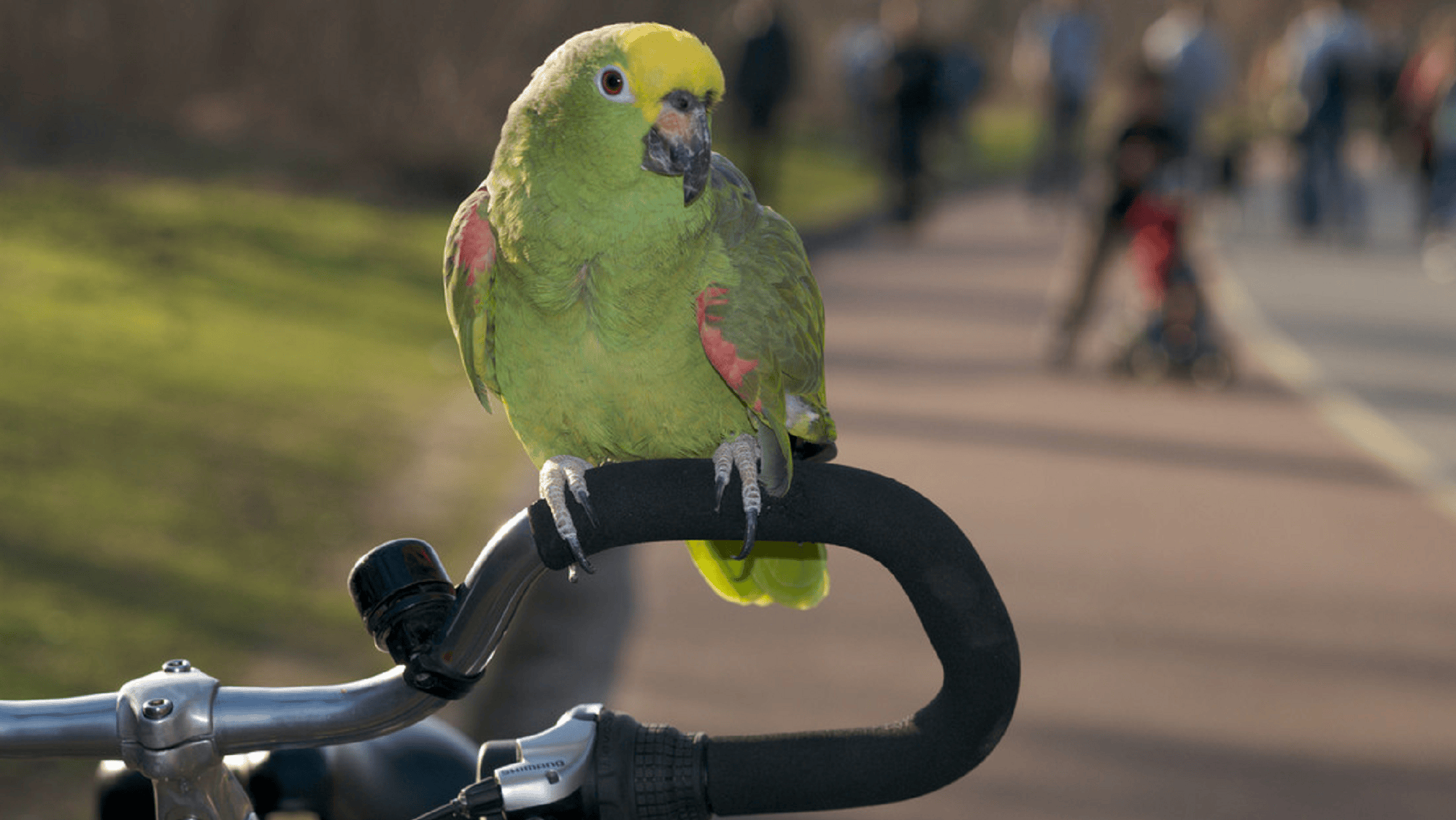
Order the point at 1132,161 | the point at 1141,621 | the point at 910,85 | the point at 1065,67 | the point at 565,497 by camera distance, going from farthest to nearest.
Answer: the point at 1065,67 → the point at 910,85 → the point at 1132,161 → the point at 1141,621 → the point at 565,497

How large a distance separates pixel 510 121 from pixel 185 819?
881mm

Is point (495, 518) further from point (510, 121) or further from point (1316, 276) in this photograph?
point (1316, 276)

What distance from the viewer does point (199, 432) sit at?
8219 mm

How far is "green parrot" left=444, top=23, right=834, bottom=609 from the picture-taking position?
1.89 meters

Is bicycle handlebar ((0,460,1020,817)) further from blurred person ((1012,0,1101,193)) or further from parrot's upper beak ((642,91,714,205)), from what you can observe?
blurred person ((1012,0,1101,193))

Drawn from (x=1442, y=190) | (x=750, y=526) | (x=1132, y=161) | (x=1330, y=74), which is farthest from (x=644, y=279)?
(x=1442, y=190)

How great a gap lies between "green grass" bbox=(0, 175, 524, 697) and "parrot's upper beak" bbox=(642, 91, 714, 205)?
11.3 ft

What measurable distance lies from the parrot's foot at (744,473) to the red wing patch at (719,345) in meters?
0.07

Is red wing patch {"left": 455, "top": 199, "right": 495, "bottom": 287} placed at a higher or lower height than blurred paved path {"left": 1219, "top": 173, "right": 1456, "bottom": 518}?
lower

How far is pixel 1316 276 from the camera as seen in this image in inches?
651

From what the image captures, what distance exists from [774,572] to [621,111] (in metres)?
0.58

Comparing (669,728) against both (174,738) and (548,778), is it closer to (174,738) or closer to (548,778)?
(548,778)

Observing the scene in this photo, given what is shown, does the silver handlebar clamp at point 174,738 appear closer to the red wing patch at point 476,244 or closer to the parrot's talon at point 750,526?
the parrot's talon at point 750,526

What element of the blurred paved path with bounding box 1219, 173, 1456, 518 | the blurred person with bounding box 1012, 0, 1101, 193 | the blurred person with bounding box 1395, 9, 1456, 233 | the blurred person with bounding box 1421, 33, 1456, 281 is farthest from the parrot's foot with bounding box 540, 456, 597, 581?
the blurred person with bounding box 1012, 0, 1101, 193
